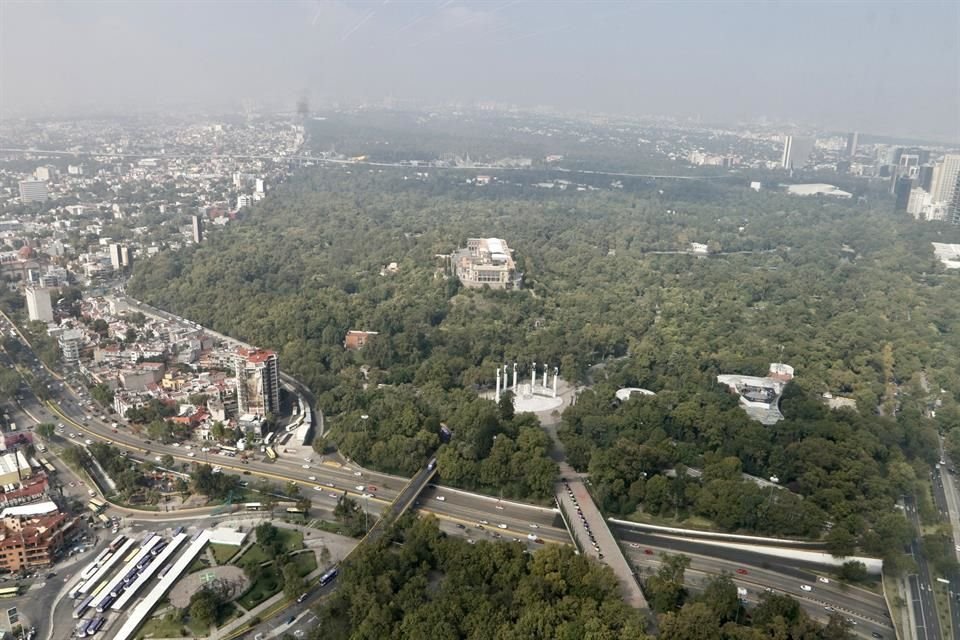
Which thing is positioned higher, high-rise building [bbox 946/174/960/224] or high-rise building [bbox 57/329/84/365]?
high-rise building [bbox 946/174/960/224]

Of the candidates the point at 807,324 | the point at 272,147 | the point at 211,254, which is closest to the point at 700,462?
the point at 807,324

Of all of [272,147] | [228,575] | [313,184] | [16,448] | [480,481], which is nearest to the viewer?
[228,575]

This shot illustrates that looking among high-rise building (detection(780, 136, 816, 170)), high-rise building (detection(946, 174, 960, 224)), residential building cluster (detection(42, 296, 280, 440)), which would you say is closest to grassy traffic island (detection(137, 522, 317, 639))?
residential building cluster (detection(42, 296, 280, 440))

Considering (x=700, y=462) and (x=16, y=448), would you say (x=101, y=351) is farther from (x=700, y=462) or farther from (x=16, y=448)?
(x=700, y=462)

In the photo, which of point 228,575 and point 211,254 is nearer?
point 228,575

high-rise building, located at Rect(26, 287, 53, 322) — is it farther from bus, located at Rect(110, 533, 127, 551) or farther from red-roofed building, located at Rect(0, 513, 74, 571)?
bus, located at Rect(110, 533, 127, 551)

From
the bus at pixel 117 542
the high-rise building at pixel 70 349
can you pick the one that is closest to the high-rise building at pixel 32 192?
the high-rise building at pixel 70 349
